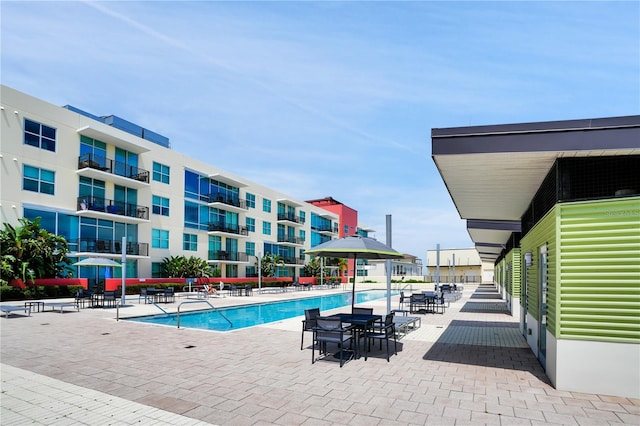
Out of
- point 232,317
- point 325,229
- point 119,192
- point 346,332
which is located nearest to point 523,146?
point 346,332

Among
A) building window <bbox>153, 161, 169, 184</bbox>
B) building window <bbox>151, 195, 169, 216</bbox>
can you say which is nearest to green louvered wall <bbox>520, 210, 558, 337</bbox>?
building window <bbox>151, 195, 169, 216</bbox>

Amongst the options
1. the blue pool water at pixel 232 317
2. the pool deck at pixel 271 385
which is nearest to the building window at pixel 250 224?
the blue pool water at pixel 232 317

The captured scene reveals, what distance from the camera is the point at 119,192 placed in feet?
97.1

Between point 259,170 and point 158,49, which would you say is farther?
point 259,170

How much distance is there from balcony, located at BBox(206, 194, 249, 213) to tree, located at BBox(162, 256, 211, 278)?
6691 millimetres

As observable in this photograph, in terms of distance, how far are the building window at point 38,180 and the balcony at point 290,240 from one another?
27.9 m

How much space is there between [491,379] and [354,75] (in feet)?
29.7

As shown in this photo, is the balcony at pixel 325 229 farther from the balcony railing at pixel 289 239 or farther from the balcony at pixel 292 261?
the balcony at pixel 292 261

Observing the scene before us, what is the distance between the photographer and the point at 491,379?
6.77 m

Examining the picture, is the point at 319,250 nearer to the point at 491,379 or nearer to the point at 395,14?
the point at 491,379

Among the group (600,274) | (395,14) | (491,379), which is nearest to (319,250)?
(491,379)

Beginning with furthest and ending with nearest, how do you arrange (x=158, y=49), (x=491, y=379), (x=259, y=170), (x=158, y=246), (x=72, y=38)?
1. (x=259, y=170)
2. (x=158, y=246)
3. (x=158, y=49)
4. (x=72, y=38)
5. (x=491, y=379)

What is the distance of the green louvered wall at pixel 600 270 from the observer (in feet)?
19.1

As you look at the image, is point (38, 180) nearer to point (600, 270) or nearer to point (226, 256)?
point (226, 256)
